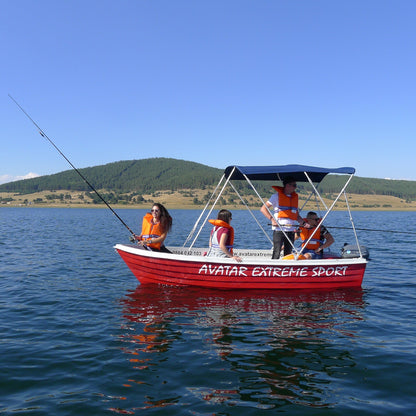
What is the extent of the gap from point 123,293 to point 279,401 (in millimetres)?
6580

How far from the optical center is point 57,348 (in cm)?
622

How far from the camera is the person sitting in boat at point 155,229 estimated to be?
10500 mm

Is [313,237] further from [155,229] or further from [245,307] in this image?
[155,229]

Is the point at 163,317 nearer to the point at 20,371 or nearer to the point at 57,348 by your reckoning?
the point at 57,348

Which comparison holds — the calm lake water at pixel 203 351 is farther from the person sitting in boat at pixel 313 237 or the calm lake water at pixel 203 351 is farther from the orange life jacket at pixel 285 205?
the orange life jacket at pixel 285 205

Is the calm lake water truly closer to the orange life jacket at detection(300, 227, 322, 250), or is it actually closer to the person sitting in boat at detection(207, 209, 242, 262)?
the person sitting in boat at detection(207, 209, 242, 262)

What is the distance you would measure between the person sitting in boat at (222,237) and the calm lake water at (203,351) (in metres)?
1.15

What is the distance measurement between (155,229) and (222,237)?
2.17 metres

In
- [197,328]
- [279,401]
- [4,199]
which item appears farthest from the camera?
[4,199]

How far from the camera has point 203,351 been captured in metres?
6.10

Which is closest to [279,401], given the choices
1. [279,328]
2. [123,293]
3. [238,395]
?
[238,395]

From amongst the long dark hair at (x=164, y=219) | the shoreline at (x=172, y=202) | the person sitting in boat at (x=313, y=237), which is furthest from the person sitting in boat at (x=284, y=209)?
the shoreline at (x=172, y=202)

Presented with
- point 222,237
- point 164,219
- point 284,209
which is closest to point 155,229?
point 164,219

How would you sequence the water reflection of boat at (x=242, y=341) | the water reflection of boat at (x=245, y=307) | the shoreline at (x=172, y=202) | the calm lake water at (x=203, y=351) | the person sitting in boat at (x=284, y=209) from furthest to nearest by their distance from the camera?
1. the shoreline at (x=172, y=202)
2. the person sitting in boat at (x=284, y=209)
3. the water reflection of boat at (x=245, y=307)
4. the water reflection of boat at (x=242, y=341)
5. the calm lake water at (x=203, y=351)
